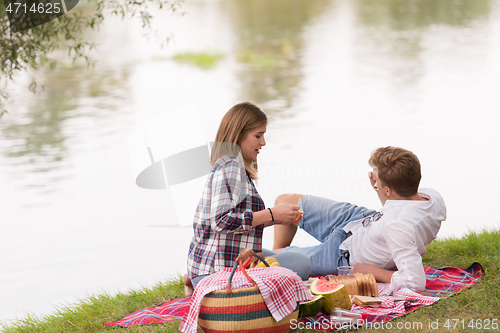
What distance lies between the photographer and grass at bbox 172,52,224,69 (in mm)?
24686

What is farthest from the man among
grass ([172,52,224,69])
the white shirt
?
grass ([172,52,224,69])

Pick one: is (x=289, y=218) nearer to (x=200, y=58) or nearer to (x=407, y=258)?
(x=407, y=258)

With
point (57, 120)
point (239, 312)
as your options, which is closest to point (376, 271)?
point (239, 312)

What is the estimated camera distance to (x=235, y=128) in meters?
3.73

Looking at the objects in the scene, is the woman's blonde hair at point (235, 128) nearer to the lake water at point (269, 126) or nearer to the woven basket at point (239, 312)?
the woven basket at point (239, 312)

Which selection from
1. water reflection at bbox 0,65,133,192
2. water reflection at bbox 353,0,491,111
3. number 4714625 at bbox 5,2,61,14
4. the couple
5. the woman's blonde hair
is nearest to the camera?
the couple

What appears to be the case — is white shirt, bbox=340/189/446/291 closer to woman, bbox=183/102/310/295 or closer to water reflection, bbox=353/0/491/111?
woman, bbox=183/102/310/295

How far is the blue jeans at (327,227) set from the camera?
4254mm

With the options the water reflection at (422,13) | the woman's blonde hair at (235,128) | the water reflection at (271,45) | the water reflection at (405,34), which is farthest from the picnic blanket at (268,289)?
the water reflection at (422,13)

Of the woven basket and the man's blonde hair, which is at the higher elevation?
the man's blonde hair

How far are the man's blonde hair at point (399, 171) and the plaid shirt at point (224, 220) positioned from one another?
0.94 m

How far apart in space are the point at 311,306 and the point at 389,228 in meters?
0.82

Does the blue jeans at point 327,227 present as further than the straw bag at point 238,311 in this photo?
Yes

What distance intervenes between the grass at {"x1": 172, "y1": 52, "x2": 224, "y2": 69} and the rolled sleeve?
2146 cm
